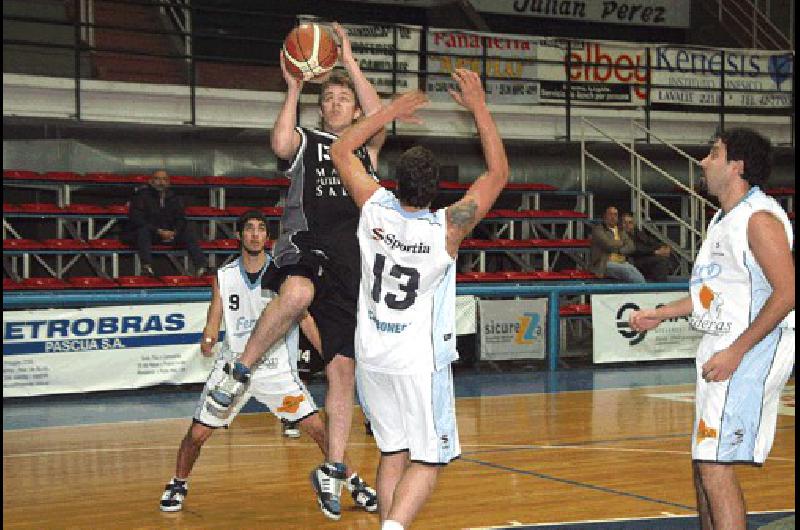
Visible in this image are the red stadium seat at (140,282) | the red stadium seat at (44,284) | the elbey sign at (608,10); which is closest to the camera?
the red stadium seat at (44,284)

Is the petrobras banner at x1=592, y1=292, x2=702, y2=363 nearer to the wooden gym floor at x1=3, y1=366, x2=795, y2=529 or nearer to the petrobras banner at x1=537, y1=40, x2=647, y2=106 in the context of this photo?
the wooden gym floor at x1=3, y1=366, x2=795, y2=529

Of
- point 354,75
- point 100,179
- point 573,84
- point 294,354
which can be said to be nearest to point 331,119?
point 354,75

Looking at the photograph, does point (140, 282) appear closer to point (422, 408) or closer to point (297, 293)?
point (297, 293)

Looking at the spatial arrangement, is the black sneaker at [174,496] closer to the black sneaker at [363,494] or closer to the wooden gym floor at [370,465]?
the wooden gym floor at [370,465]

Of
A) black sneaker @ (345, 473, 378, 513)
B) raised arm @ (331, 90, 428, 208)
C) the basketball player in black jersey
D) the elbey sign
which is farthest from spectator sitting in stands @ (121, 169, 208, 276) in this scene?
raised arm @ (331, 90, 428, 208)

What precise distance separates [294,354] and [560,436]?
316 cm

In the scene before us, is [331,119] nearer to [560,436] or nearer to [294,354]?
[294,354]

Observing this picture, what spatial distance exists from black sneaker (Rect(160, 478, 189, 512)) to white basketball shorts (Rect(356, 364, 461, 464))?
2362 mm

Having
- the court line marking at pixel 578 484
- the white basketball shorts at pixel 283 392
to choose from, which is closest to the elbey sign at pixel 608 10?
the court line marking at pixel 578 484

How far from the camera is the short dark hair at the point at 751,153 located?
507cm

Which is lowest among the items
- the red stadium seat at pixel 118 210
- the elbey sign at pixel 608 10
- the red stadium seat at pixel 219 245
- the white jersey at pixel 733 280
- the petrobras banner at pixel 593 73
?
the red stadium seat at pixel 219 245

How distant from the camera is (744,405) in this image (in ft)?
16.3

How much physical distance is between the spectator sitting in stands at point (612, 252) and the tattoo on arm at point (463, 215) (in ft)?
38.8

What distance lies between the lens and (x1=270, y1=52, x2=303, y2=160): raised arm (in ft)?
21.4
